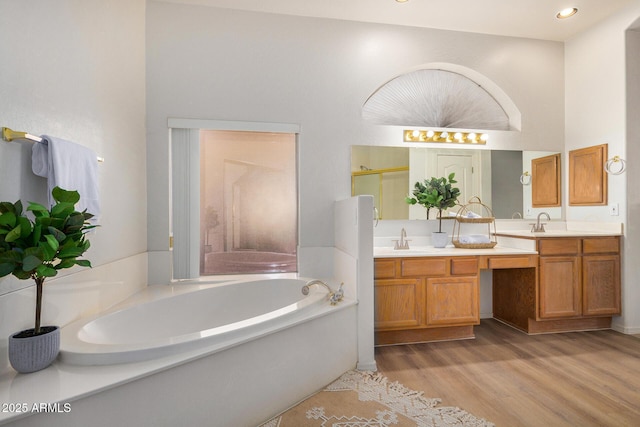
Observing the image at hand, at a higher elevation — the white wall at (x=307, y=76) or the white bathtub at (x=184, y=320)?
the white wall at (x=307, y=76)

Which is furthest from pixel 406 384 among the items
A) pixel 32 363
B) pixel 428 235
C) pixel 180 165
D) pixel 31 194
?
pixel 180 165

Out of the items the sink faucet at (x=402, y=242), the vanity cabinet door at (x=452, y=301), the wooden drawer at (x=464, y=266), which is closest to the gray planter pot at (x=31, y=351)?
the vanity cabinet door at (x=452, y=301)

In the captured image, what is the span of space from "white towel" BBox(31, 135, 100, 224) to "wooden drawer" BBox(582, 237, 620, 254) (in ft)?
12.3

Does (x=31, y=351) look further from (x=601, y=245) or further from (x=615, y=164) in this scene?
(x=615, y=164)

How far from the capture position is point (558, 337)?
114 inches

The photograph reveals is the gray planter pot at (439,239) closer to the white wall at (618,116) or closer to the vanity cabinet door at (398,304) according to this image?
the vanity cabinet door at (398,304)

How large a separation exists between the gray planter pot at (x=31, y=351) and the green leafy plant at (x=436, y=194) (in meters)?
2.79

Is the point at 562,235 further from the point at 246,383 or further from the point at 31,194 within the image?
the point at 31,194

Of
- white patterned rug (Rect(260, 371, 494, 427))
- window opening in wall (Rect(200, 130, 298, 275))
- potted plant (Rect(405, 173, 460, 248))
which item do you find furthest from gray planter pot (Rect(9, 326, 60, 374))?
potted plant (Rect(405, 173, 460, 248))

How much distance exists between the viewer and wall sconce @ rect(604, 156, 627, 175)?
2.97 m

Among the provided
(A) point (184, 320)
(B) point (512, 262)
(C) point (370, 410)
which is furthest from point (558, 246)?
(A) point (184, 320)

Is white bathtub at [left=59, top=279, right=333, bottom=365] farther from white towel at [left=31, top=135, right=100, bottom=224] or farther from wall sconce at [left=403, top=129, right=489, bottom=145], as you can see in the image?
wall sconce at [left=403, top=129, right=489, bottom=145]

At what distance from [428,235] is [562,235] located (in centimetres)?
112

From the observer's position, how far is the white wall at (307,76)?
282cm
